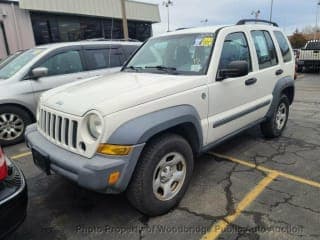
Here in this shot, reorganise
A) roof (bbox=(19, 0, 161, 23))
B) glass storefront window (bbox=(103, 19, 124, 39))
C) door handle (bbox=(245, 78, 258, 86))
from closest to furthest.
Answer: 1. door handle (bbox=(245, 78, 258, 86))
2. roof (bbox=(19, 0, 161, 23))
3. glass storefront window (bbox=(103, 19, 124, 39))

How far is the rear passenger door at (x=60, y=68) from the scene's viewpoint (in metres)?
5.46

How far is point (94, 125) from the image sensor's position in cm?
253

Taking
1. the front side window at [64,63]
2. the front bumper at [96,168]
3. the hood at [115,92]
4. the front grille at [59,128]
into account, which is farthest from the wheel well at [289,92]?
the front side window at [64,63]

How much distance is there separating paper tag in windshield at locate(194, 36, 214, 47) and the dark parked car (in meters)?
2.44

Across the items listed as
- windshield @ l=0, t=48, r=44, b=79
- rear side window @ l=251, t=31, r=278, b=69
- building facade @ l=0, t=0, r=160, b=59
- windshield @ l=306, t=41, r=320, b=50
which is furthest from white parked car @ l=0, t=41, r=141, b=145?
windshield @ l=306, t=41, r=320, b=50

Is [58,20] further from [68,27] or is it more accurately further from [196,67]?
[196,67]

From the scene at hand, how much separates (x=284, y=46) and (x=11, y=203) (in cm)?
461

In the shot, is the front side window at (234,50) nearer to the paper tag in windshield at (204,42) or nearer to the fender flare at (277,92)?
the paper tag in windshield at (204,42)

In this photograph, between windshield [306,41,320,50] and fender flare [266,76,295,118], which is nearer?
fender flare [266,76,295,118]

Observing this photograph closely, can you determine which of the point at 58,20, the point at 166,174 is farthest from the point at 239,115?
the point at 58,20

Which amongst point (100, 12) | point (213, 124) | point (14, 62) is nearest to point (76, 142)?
point (213, 124)

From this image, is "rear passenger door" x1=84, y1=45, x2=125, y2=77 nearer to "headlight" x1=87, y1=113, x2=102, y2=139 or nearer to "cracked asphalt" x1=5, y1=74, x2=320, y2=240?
"cracked asphalt" x1=5, y1=74, x2=320, y2=240

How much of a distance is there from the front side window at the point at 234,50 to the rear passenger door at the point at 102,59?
300cm

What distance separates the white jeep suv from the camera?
245cm
